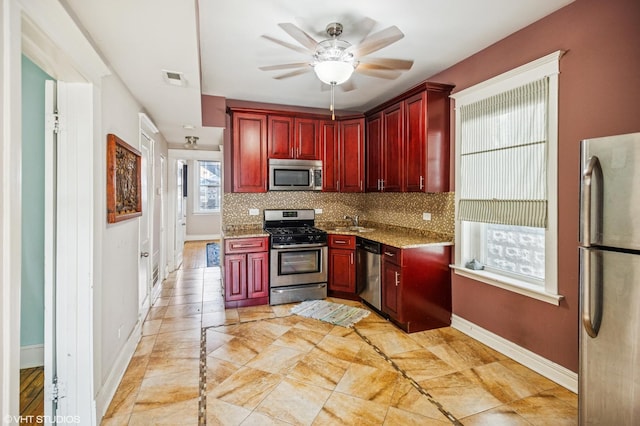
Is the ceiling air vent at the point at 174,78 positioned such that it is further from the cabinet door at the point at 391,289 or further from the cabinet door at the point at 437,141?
the cabinet door at the point at 391,289

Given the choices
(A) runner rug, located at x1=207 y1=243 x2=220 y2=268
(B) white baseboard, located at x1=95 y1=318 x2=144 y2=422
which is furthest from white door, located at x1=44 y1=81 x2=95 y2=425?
(A) runner rug, located at x1=207 y1=243 x2=220 y2=268

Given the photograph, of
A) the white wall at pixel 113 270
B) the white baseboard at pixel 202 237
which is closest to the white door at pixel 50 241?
the white wall at pixel 113 270

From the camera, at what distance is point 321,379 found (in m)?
2.42

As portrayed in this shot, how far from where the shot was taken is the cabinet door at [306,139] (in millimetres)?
4414

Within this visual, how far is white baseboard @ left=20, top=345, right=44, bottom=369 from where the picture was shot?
2.58 metres

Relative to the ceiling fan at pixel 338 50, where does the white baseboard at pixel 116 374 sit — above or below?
below

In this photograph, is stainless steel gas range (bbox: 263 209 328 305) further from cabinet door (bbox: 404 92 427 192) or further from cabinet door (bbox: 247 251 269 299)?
cabinet door (bbox: 404 92 427 192)

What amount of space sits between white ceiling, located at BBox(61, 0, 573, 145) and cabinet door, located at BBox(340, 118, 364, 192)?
867 mm

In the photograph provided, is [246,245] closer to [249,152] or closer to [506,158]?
[249,152]

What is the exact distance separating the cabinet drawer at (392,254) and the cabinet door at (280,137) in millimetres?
1878

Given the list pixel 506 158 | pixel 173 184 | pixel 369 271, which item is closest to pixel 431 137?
pixel 506 158

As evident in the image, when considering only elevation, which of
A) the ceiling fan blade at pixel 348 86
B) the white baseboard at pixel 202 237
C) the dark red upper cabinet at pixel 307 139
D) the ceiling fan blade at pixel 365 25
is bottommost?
the white baseboard at pixel 202 237

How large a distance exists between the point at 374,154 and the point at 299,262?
1786mm

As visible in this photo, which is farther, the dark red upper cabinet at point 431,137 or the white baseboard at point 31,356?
the dark red upper cabinet at point 431,137
